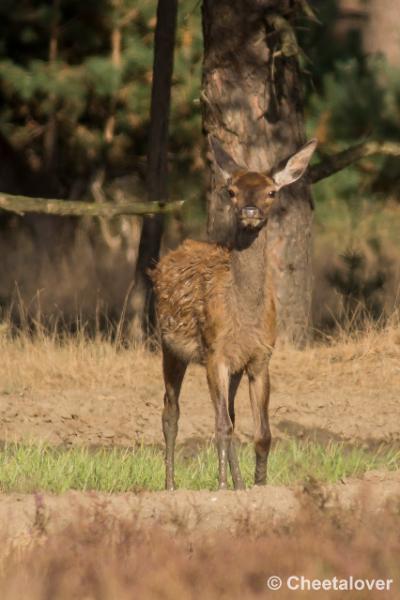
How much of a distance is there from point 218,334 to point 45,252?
12.6m

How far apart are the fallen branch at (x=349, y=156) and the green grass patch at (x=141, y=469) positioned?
188 inches

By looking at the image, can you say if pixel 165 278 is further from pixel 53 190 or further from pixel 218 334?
pixel 53 190

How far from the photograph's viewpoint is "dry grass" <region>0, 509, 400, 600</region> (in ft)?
18.6

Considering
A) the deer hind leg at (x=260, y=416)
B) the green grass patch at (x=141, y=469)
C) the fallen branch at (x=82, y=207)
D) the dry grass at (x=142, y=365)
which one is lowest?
the green grass patch at (x=141, y=469)

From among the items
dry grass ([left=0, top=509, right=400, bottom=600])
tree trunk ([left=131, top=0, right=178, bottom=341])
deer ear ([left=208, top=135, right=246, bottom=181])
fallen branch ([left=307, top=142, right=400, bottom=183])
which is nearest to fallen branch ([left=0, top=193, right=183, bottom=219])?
deer ear ([left=208, top=135, right=246, bottom=181])

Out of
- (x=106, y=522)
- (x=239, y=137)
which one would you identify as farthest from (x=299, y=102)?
(x=106, y=522)

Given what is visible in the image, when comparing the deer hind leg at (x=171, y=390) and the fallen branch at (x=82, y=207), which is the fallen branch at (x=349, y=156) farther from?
the deer hind leg at (x=171, y=390)

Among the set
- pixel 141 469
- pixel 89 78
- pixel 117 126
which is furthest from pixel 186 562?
pixel 117 126

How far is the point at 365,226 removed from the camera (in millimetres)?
22812

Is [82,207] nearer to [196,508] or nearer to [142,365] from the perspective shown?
[142,365]

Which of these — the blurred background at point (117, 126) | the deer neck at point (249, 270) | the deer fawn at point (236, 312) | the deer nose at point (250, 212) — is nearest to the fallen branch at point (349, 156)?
the blurred background at point (117, 126)

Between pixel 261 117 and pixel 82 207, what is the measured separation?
3581 mm

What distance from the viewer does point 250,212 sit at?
9133 millimetres

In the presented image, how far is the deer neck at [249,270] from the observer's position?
949 centimetres
